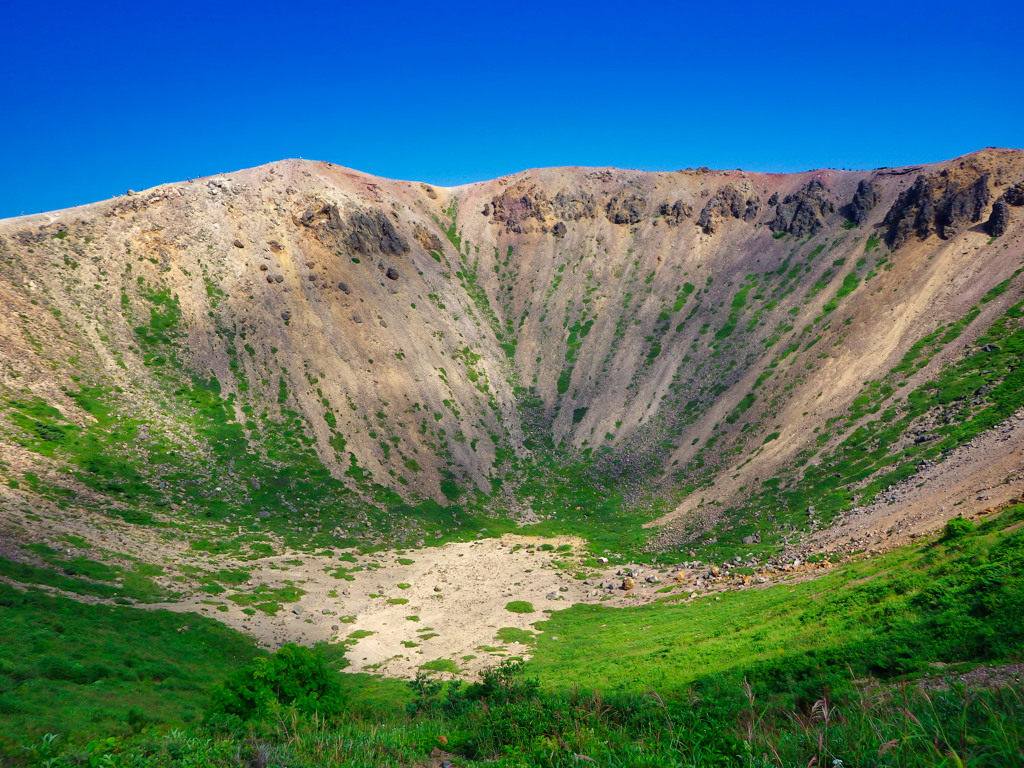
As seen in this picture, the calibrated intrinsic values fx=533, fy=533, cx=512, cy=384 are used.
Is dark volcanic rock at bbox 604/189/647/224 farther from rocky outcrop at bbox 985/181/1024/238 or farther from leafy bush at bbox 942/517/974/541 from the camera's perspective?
leafy bush at bbox 942/517/974/541

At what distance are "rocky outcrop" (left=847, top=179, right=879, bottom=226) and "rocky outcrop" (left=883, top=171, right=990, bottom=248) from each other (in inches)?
234

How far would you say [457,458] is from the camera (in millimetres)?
78750

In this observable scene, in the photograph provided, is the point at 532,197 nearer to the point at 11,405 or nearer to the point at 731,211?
the point at 731,211

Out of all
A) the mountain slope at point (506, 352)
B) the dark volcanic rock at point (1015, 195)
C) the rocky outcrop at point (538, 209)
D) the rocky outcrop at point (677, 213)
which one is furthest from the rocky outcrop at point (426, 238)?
the dark volcanic rock at point (1015, 195)

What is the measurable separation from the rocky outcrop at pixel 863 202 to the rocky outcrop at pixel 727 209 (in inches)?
698

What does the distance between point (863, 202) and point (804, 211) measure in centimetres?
952

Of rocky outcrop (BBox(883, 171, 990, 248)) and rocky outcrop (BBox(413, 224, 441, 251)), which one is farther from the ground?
rocky outcrop (BBox(413, 224, 441, 251))

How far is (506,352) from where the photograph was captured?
10194 cm

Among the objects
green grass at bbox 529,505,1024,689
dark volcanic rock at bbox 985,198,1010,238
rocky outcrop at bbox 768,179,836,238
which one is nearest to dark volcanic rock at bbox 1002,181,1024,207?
dark volcanic rock at bbox 985,198,1010,238

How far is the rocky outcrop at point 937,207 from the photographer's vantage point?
7762cm

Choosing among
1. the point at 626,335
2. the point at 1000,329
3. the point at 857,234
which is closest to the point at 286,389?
the point at 626,335

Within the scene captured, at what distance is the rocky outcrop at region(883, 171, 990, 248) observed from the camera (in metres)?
77.6

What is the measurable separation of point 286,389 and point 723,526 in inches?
2375

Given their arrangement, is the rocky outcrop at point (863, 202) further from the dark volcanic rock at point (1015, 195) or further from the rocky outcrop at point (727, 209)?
the dark volcanic rock at point (1015, 195)
